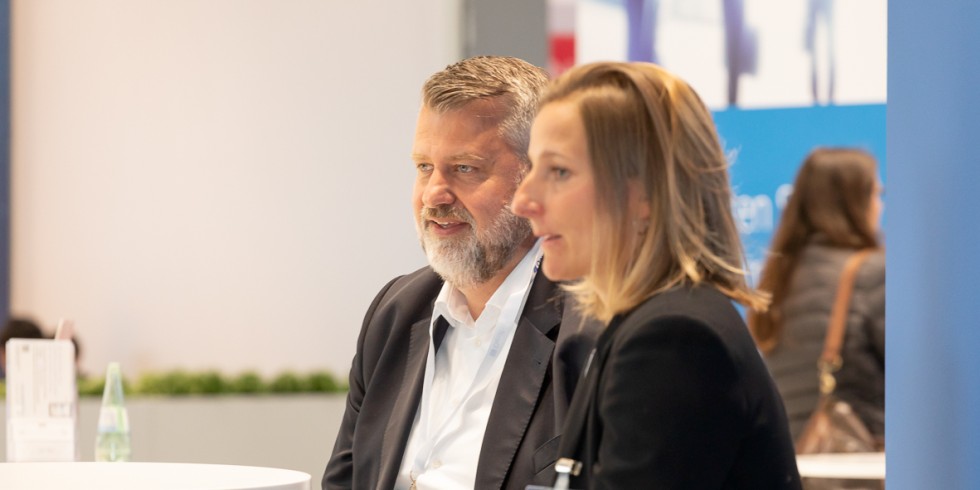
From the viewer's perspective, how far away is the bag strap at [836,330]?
4.13 m

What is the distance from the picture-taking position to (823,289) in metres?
4.21

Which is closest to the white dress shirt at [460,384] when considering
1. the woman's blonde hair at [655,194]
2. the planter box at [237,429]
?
the woman's blonde hair at [655,194]

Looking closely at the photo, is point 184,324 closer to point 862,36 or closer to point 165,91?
point 165,91

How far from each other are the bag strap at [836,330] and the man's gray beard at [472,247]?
7.07ft

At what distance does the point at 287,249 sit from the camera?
8461 millimetres

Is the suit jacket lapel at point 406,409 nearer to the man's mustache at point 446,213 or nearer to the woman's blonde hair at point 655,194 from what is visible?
the man's mustache at point 446,213

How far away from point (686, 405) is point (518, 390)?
839 millimetres

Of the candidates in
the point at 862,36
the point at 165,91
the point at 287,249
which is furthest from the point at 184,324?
the point at 862,36

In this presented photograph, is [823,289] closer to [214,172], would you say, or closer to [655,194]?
[655,194]

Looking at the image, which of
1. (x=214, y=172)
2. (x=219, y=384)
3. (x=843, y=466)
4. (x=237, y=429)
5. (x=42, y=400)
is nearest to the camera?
(x=42, y=400)

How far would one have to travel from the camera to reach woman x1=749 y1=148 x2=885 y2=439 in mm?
4133

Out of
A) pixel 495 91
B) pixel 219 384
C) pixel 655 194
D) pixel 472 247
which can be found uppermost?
pixel 495 91

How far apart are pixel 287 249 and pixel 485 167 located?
20.8ft

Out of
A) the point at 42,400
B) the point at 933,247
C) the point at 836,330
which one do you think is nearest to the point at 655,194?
the point at 933,247
